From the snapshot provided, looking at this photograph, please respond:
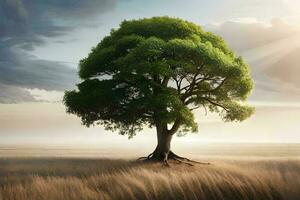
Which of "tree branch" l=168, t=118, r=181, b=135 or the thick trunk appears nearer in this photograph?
"tree branch" l=168, t=118, r=181, b=135

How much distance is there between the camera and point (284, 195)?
1191cm

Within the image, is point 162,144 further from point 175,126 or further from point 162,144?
point 175,126

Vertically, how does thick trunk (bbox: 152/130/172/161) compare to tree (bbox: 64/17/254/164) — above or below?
below

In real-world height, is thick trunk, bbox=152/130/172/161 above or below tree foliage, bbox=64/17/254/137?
below

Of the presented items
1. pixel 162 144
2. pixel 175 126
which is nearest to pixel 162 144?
pixel 162 144

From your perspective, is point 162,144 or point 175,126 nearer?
point 175,126

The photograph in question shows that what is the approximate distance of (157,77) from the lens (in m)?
39.6

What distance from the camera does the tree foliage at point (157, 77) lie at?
35531 millimetres

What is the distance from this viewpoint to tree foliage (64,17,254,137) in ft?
117

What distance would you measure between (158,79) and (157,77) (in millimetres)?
226

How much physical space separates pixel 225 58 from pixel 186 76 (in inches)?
144

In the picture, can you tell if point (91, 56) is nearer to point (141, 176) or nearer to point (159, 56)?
point (159, 56)

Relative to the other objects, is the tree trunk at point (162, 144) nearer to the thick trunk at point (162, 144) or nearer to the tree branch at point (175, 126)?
the thick trunk at point (162, 144)

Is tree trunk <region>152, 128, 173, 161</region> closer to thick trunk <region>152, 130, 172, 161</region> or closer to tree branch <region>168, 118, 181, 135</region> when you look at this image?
thick trunk <region>152, 130, 172, 161</region>
